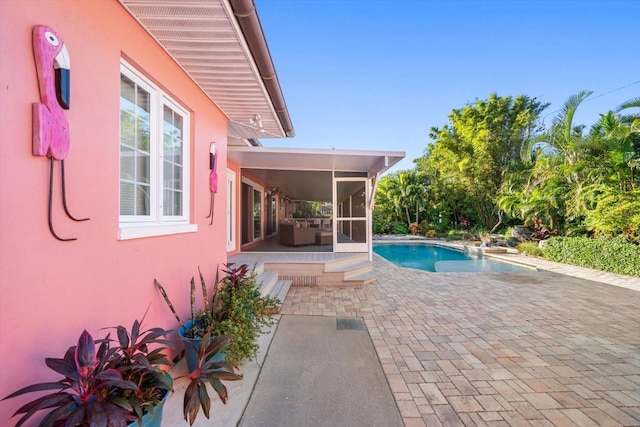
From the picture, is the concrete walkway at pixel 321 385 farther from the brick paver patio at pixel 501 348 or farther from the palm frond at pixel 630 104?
the palm frond at pixel 630 104

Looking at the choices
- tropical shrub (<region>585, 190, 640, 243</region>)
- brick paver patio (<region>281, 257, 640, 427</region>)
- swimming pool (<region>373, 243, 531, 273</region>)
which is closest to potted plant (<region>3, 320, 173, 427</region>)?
brick paver patio (<region>281, 257, 640, 427</region>)

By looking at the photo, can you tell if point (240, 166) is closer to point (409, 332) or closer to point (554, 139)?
point (409, 332)

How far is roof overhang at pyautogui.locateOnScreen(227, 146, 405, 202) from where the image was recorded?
7.36m

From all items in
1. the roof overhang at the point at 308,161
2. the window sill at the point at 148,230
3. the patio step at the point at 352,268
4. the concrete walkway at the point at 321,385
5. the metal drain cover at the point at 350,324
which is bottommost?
the metal drain cover at the point at 350,324

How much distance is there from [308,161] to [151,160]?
18.4ft

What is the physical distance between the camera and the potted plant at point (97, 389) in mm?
1379

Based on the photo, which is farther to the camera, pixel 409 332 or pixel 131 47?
pixel 409 332

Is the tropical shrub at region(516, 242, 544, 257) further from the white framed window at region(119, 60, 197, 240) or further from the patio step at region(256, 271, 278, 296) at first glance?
the white framed window at region(119, 60, 197, 240)

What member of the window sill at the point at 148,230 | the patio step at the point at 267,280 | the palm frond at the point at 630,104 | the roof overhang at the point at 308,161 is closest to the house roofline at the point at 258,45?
the window sill at the point at 148,230

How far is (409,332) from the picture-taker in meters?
4.58

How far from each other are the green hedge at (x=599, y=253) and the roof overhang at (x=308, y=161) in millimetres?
8088

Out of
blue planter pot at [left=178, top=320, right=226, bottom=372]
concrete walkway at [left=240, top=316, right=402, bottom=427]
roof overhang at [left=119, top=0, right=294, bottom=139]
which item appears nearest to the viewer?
roof overhang at [left=119, top=0, right=294, bottom=139]

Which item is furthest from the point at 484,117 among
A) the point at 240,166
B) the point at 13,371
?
the point at 13,371

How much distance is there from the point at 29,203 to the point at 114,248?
0.76 metres
